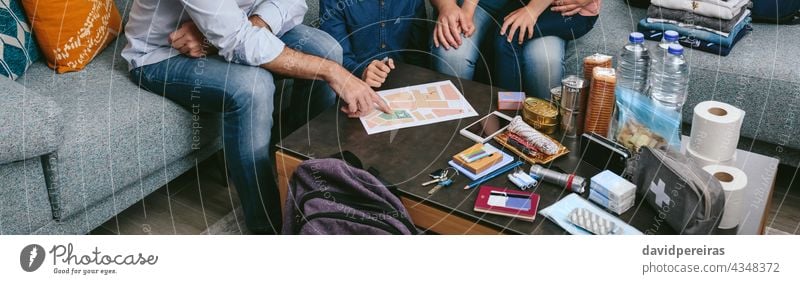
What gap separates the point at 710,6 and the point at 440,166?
95 centimetres

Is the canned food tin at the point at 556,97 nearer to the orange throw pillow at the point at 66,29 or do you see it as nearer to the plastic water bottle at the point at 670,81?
the plastic water bottle at the point at 670,81

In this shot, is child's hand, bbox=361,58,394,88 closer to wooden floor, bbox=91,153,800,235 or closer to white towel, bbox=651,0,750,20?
wooden floor, bbox=91,153,800,235

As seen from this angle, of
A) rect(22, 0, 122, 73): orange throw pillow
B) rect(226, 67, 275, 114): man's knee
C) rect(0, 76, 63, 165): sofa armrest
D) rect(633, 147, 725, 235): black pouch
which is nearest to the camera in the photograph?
rect(633, 147, 725, 235): black pouch

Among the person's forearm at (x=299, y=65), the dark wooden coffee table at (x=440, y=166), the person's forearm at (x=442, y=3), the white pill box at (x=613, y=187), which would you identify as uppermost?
the person's forearm at (x=442, y=3)

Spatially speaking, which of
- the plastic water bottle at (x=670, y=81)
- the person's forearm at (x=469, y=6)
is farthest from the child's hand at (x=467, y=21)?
the plastic water bottle at (x=670, y=81)

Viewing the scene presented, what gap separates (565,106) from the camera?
1.40 meters

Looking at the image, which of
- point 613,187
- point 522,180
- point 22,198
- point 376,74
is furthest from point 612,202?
point 22,198

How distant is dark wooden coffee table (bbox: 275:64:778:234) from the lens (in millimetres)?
1173

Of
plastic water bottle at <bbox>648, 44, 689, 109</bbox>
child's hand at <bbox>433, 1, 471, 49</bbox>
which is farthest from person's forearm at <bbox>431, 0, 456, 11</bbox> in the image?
plastic water bottle at <bbox>648, 44, 689, 109</bbox>

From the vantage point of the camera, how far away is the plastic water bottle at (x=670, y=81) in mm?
1483
